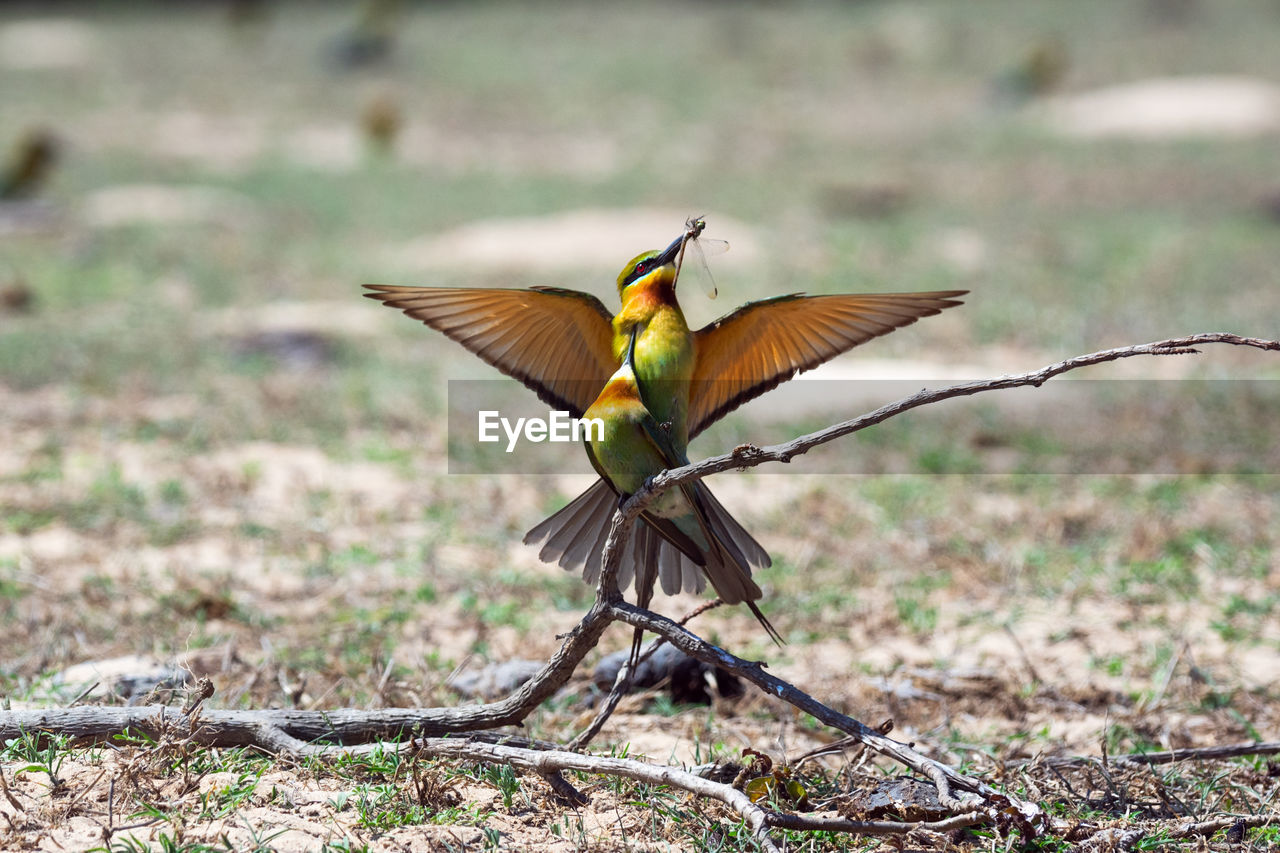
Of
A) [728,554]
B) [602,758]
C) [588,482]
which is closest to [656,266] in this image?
[728,554]

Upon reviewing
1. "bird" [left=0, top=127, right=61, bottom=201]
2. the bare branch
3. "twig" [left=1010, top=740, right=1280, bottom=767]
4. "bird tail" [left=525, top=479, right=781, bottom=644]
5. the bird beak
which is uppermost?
"bird" [left=0, top=127, right=61, bottom=201]

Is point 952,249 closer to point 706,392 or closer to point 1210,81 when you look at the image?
point 706,392

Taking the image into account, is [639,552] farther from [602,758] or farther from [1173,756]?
[1173,756]

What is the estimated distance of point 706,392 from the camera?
7.61 feet

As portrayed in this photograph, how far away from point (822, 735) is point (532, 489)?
2191mm

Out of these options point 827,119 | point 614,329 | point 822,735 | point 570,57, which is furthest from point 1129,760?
point 570,57

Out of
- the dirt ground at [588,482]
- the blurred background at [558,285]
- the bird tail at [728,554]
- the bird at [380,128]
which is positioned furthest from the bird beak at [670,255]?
the bird at [380,128]

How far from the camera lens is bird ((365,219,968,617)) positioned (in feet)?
7.02

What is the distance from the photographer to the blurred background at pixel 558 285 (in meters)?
3.50

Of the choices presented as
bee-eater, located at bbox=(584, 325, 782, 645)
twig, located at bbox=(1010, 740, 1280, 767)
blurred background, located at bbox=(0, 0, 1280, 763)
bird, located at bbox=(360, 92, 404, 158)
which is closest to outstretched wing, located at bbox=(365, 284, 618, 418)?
bee-eater, located at bbox=(584, 325, 782, 645)

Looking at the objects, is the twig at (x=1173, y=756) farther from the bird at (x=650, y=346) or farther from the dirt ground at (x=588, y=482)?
the bird at (x=650, y=346)

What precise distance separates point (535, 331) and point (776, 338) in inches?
17.3

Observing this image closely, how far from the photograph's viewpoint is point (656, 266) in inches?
85.0

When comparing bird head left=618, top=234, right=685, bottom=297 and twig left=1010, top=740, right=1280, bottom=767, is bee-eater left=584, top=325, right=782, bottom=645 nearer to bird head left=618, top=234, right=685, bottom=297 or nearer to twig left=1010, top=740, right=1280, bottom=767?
bird head left=618, top=234, right=685, bottom=297
